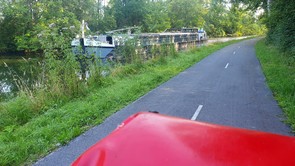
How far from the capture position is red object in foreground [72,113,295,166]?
1.67 meters

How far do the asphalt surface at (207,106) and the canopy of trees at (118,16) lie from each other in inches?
807

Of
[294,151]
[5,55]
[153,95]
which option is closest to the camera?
[294,151]

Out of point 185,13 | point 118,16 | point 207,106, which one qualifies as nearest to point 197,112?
point 207,106

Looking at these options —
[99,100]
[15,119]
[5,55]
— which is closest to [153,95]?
[99,100]

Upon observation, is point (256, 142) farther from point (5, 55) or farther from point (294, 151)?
point (5, 55)

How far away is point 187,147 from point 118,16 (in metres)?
55.8

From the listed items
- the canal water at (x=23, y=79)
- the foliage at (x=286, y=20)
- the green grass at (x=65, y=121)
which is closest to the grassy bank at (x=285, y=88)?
the foliage at (x=286, y=20)

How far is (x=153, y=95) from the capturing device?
8945mm

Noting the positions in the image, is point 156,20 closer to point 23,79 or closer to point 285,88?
point 23,79

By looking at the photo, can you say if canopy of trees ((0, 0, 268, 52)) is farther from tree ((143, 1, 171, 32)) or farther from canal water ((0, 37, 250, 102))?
canal water ((0, 37, 250, 102))

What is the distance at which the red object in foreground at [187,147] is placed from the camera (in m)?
1.67

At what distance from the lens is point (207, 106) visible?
7289 millimetres

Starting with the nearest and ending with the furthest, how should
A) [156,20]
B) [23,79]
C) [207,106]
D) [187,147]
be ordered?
1. [187,147]
2. [207,106]
3. [23,79]
4. [156,20]

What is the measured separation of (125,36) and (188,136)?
13.5m
